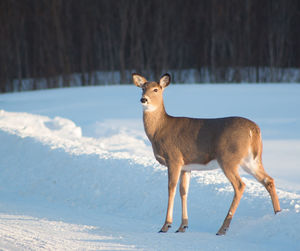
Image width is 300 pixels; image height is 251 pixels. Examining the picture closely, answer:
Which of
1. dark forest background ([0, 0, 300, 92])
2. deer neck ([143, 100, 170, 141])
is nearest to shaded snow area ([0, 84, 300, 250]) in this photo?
deer neck ([143, 100, 170, 141])

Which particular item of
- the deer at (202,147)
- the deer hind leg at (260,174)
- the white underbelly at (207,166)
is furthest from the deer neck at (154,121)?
the deer hind leg at (260,174)

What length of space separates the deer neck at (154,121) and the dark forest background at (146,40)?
1585 cm

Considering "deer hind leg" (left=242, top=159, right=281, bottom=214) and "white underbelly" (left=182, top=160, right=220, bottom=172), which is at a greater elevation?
"white underbelly" (left=182, top=160, right=220, bottom=172)

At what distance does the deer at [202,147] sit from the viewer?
483 centimetres

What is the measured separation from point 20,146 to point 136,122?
5.81 m

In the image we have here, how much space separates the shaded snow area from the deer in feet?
1.18

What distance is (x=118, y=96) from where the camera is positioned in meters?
18.5

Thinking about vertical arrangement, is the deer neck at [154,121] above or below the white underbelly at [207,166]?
above

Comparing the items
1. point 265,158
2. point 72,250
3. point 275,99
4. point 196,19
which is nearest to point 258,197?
point 72,250

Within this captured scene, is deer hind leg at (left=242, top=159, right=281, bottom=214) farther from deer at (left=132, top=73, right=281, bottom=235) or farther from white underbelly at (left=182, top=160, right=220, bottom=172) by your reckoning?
white underbelly at (left=182, top=160, right=220, bottom=172)

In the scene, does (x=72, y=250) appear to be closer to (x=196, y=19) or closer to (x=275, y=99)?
(x=275, y=99)

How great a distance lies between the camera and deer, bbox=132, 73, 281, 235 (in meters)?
4.83

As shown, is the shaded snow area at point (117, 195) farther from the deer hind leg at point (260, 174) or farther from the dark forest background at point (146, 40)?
the dark forest background at point (146, 40)

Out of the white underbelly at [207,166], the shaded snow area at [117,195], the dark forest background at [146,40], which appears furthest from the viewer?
the dark forest background at [146,40]
